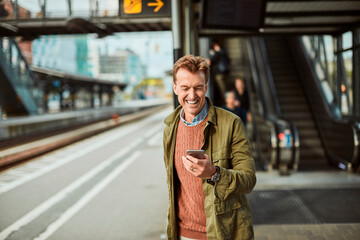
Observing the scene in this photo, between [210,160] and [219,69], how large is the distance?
9.99 m

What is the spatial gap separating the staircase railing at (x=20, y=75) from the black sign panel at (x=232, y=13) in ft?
55.2

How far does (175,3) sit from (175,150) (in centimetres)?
219

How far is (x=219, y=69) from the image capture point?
443 inches

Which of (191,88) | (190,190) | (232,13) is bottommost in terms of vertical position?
(190,190)

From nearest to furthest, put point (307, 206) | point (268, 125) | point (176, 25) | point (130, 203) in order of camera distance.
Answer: point (176, 25), point (307, 206), point (130, 203), point (268, 125)

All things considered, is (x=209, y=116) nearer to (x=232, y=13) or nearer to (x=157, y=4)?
(x=157, y=4)

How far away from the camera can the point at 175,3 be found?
135 inches

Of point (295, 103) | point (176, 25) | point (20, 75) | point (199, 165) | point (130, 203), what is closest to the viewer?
point (199, 165)

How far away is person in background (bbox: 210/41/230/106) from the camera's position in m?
10.4

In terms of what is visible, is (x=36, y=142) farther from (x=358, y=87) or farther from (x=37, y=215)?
(x=358, y=87)

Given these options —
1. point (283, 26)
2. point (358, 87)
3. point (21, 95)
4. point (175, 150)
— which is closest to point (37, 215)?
point (175, 150)

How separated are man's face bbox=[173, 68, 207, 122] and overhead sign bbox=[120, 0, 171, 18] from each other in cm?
211

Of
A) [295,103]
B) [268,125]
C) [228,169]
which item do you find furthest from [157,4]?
[295,103]

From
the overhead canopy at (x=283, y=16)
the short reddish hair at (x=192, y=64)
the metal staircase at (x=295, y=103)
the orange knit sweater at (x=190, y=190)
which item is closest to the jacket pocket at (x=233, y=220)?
the orange knit sweater at (x=190, y=190)
